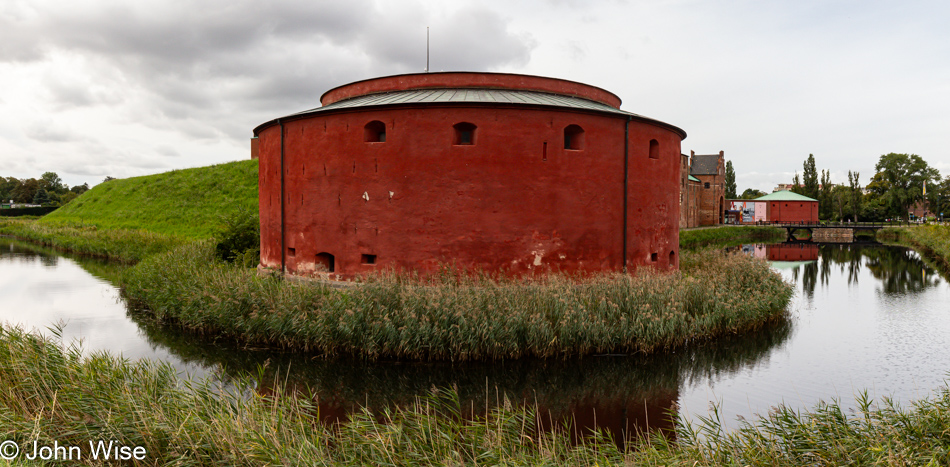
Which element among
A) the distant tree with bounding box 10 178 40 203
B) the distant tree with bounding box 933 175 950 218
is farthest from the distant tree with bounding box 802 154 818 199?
the distant tree with bounding box 10 178 40 203

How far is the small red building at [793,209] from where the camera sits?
44.9m

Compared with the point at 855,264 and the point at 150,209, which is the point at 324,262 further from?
the point at 150,209

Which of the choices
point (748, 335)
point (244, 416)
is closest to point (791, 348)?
point (748, 335)

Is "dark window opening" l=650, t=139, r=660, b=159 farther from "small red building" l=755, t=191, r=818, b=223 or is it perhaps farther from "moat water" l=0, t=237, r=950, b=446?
"small red building" l=755, t=191, r=818, b=223

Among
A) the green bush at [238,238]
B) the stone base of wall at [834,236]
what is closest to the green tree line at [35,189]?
the green bush at [238,238]

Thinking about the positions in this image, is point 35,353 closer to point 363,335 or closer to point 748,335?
point 363,335

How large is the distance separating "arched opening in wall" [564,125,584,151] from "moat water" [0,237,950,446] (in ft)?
12.5

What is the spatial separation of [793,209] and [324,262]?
4492 centimetres

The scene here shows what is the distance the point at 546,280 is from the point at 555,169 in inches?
73.9

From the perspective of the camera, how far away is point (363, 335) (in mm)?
7691

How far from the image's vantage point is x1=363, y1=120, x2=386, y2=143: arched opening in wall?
9.66 m

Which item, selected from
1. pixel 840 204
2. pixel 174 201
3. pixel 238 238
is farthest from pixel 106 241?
pixel 840 204

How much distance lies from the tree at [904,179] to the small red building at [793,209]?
309 inches

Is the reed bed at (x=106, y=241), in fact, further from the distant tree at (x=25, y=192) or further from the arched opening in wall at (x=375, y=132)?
the distant tree at (x=25, y=192)
